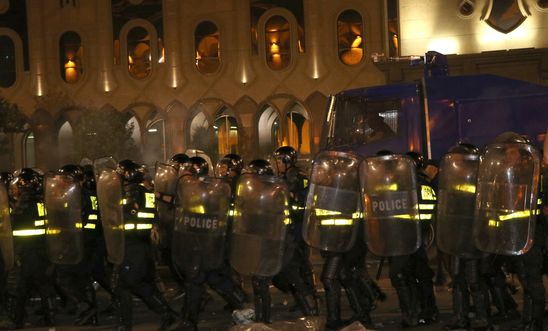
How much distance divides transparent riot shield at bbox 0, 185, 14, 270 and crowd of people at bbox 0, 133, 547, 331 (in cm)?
27

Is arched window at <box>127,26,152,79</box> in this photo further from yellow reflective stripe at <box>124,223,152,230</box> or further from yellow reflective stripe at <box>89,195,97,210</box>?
yellow reflective stripe at <box>124,223,152,230</box>

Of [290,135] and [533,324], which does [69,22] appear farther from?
[533,324]

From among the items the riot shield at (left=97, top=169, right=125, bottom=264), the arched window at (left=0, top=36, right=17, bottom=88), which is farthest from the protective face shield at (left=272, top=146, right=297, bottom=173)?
the arched window at (left=0, top=36, right=17, bottom=88)

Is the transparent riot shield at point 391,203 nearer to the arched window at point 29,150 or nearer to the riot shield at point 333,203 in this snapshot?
the riot shield at point 333,203

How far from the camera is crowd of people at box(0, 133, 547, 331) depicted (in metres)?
8.85

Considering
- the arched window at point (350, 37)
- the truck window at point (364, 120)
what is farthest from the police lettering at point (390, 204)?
the arched window at point (350, 37)

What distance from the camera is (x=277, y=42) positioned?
3266 centimetres

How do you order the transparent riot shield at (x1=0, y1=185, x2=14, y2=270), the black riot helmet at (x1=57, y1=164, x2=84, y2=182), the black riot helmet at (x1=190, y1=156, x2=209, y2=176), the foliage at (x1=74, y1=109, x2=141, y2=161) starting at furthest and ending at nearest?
the foliage at (x1=74, y1=109, x2=141, y2=161), the black riot helmet at (x1=57, y1=164, x2=84, y2=182), the transparent riot shield at (x1=0, y1=185, x2=14, y2=270), the black riot helmet at (x1=190, y1=156, x2=209, y2=176)

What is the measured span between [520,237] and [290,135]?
24522mm

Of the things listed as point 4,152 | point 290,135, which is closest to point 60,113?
point 4,152

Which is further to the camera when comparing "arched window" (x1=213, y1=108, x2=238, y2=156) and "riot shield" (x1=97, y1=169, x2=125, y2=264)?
"arched window" (x1=213, y1=108, x2=238, y2=156)

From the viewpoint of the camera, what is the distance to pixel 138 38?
34312mm

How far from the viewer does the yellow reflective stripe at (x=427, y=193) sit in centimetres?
988

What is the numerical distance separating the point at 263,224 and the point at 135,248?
1.39 metres
